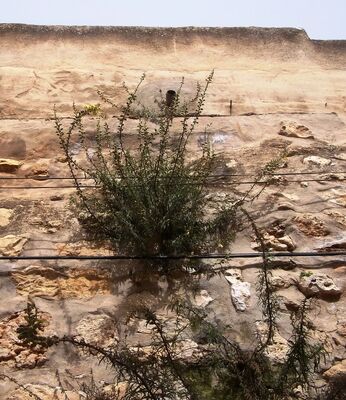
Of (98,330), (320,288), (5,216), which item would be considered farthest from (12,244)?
(320,288)

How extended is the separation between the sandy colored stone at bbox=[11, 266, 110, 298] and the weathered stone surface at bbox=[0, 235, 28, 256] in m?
0.16

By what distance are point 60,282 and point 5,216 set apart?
673mm

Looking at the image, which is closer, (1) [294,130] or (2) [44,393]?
(2) [44,393]

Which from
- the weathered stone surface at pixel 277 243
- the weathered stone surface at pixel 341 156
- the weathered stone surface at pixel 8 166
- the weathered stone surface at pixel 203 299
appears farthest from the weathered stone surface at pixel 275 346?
the weathered stone surface at pixel 8 166

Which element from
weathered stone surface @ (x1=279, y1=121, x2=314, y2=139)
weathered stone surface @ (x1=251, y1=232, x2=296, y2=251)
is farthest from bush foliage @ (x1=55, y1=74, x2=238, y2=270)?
weathered stone surface @ (x1=279, y1=121, x2=314, y2=139)

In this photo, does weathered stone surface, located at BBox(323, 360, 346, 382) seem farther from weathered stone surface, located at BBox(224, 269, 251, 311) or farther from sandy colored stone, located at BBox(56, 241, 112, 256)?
sandy colored stone, located at BBox(56, 241, 112, 256)

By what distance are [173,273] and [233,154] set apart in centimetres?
135

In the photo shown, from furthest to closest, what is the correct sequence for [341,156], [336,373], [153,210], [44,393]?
1. [341,156]
2. [153,210]
3. [336,373]
4. [44,393]

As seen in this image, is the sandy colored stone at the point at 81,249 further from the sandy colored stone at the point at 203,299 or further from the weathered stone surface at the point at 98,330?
the sandy colored stone at the point at 203,299

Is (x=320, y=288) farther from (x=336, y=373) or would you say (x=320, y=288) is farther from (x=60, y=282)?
(x=60, y=282)

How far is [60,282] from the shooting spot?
2695mm

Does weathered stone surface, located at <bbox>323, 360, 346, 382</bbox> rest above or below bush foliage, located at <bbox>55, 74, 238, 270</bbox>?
below

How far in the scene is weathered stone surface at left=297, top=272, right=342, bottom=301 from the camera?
268cm

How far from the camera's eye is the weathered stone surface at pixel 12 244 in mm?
2820
